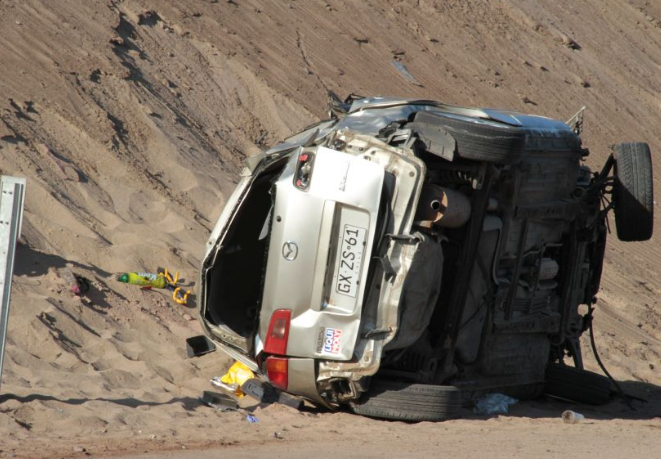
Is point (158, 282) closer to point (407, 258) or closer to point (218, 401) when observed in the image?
point (218, 401)

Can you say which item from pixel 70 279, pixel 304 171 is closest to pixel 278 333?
pixel 304 171

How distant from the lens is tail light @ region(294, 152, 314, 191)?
6969 mm

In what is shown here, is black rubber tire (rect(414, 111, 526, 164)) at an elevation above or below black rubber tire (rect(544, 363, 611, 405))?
above

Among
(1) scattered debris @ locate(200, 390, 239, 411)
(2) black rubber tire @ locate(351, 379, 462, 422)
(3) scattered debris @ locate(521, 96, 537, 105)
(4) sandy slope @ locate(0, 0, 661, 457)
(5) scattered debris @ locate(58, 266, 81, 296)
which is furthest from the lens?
(3) scattered debris @ locate(521, 96, 537, 105)

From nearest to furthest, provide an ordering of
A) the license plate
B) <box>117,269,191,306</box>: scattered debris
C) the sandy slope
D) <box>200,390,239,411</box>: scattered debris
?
the license plate < the sandy slope < <box>200,390,239,411</box>: scattered debris < <box>117,269,191,306</box>: scattered debris

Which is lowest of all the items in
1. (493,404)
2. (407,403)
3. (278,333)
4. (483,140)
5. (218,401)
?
(218,401)

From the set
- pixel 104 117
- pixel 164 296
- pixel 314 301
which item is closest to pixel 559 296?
pixel 314 301

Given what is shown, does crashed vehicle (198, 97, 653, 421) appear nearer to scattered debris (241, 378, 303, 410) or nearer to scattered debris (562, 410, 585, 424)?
scattered debris (241, 378, 303, 410)

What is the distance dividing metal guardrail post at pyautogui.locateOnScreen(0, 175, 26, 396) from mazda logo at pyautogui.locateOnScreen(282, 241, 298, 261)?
5.47 ft

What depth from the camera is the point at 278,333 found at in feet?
23.0

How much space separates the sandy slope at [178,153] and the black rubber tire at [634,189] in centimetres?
152

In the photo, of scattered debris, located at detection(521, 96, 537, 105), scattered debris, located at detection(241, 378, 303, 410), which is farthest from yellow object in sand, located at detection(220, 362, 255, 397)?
scattered debris, located at detection(521, 96, 537, 105)

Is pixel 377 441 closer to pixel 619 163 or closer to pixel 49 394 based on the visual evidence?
pixel 49 394

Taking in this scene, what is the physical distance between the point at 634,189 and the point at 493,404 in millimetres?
2145
